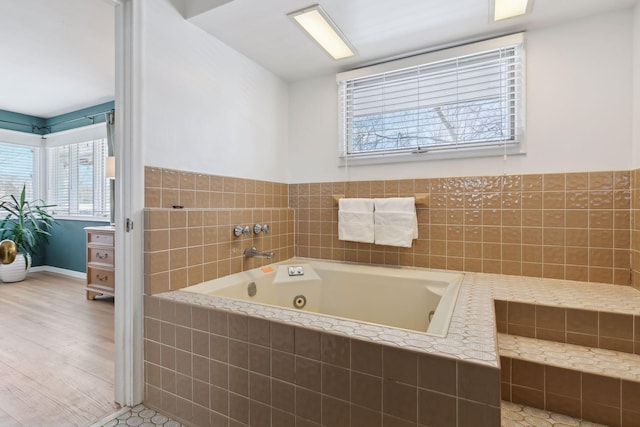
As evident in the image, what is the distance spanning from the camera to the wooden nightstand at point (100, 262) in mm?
2961

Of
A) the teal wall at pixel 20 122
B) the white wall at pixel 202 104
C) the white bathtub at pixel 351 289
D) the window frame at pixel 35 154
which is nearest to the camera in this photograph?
the white wall at pixel 202 104

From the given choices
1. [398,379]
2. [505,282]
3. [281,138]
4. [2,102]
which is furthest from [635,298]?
[2,102]

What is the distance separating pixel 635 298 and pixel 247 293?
2.11 meters

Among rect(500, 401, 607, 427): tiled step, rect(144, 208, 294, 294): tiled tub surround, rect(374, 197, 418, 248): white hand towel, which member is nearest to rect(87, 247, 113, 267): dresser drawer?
rect(144, 208, 294, 294): tiled tub surround

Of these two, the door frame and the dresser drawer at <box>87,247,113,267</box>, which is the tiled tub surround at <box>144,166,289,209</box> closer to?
the door frame

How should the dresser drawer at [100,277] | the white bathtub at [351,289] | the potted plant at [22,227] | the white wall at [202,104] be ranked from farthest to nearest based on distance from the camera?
the potted plant at [22,227], the dresser drawer at [100,277], the white bathtub at [351,289], the white wall at [202,104]

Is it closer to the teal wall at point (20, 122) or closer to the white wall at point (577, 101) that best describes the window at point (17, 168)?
the teal wall at point (20, 122)

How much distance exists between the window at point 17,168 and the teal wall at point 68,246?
2.29ft

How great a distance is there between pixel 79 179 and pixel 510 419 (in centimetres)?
528

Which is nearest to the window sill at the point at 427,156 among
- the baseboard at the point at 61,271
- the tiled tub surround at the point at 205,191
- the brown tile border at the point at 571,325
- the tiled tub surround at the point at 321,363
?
the tiled tub surround at the point at 205,191

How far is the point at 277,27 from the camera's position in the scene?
6.21ft

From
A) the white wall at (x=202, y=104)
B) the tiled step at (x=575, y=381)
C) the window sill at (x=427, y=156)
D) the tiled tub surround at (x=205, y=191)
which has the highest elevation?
the white wall at (x=202, y=104)

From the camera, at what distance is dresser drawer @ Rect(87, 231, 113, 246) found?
2.98 metres

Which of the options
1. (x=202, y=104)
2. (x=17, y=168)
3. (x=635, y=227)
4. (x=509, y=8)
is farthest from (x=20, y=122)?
(x=635, y=227)
